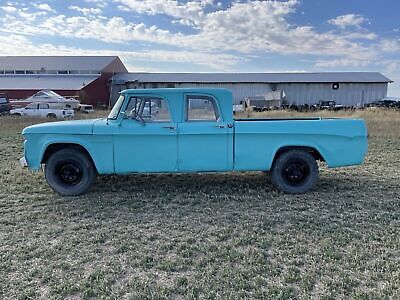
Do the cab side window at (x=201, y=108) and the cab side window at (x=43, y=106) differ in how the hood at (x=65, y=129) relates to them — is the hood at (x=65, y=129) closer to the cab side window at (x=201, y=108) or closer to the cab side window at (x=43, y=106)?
the cab side window at (x=201, y=108)

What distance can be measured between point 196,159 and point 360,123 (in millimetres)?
2855

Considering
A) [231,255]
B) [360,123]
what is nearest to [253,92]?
[360,123]

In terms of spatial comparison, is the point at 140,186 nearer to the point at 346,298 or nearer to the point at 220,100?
the point at 220,100

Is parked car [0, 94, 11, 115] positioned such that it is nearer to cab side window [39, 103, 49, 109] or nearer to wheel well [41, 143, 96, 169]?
cab side window [39, 103, 49, 109]

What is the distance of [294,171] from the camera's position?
566 centimetres

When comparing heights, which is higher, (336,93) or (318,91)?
(318,91)

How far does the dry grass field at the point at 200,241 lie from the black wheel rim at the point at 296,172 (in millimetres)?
Answer: 306

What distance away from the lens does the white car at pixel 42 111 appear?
24.2m

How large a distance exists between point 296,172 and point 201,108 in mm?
1990

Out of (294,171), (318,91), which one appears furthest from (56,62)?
(294,171)

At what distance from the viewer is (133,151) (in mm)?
5367

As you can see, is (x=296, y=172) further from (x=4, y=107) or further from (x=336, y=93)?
(x=336, y=93)

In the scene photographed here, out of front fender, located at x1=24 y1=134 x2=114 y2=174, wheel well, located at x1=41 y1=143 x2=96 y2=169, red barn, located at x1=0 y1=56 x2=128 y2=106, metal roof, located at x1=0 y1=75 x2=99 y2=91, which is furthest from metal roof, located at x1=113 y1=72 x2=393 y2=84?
front fender, located at x1=24 y1=134 x2=114 y2=174

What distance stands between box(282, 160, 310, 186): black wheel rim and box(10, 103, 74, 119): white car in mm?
21436
